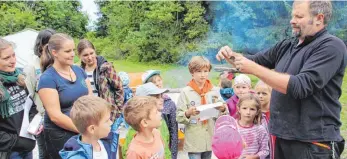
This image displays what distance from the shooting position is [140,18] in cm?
1964

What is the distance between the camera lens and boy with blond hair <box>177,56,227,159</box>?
3686mm

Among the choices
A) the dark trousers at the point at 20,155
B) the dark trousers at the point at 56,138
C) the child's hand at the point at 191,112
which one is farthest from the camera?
the child's hand at the point at 191,112

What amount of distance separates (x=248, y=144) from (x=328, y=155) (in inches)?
34.4

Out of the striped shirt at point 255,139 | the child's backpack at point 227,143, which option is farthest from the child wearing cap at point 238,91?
the child's backpack at point 227,143

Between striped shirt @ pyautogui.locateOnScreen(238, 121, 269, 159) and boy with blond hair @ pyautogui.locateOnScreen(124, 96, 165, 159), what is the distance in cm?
82

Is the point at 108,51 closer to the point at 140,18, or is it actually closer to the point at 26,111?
the point at 140,18

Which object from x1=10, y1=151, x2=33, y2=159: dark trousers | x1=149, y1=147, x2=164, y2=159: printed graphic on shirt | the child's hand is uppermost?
the child's hand

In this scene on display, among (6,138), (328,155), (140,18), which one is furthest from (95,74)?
(140,18)

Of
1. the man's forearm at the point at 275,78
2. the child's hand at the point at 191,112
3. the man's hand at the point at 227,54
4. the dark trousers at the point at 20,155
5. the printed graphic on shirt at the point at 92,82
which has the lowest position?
the dark trousers at the point at 20,155

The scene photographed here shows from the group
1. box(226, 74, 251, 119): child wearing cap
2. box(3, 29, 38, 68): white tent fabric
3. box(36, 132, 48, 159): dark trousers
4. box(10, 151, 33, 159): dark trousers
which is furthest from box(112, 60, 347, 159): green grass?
box(10, 151, 33, 159): dark trousers

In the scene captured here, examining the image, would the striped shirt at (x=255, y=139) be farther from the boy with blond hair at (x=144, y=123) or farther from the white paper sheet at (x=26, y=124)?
the white paper sheet at (x=26, y=124)

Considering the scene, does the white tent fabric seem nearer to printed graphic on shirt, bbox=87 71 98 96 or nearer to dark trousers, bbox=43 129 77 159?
printed graphic on shirt, bbox=87 71 98 96

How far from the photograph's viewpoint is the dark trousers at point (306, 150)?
94.5 inches

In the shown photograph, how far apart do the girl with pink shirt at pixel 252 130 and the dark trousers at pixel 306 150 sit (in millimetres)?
595
